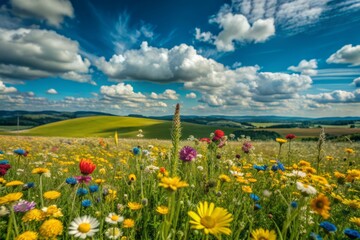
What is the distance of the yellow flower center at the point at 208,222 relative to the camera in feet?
5.10

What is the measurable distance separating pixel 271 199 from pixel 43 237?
3.96 m

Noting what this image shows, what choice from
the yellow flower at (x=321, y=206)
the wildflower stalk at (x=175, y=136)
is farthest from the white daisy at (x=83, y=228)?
the yellow flower at (x=321, y=206)

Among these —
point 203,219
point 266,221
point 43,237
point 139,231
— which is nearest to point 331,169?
point 266,221

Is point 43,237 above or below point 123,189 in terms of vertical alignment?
above

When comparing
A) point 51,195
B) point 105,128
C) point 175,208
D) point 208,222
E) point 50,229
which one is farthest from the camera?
point 105,128

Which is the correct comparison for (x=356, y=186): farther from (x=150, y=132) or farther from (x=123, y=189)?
(x=150, y=132)

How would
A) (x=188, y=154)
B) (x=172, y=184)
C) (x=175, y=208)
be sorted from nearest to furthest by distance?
(x=172, y=184), (x=175, y=208), (x=188, y=154)

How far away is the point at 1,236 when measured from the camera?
9.20 ft

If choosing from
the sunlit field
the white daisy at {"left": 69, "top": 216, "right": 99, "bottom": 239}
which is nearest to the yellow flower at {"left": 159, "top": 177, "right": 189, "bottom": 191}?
the sunlit field

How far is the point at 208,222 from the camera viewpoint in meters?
1.56

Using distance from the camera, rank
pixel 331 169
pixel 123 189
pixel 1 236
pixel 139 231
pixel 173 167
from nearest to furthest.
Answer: pixel 173 167 < pixel 1 236 < pixel 139 231 < pixel 123 189 < pixel 331 169

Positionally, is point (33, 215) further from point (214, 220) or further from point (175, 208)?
point (214, 220)

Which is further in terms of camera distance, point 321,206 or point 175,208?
point 175,208

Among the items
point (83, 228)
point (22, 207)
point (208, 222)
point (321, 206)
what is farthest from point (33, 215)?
point (321, 206)
